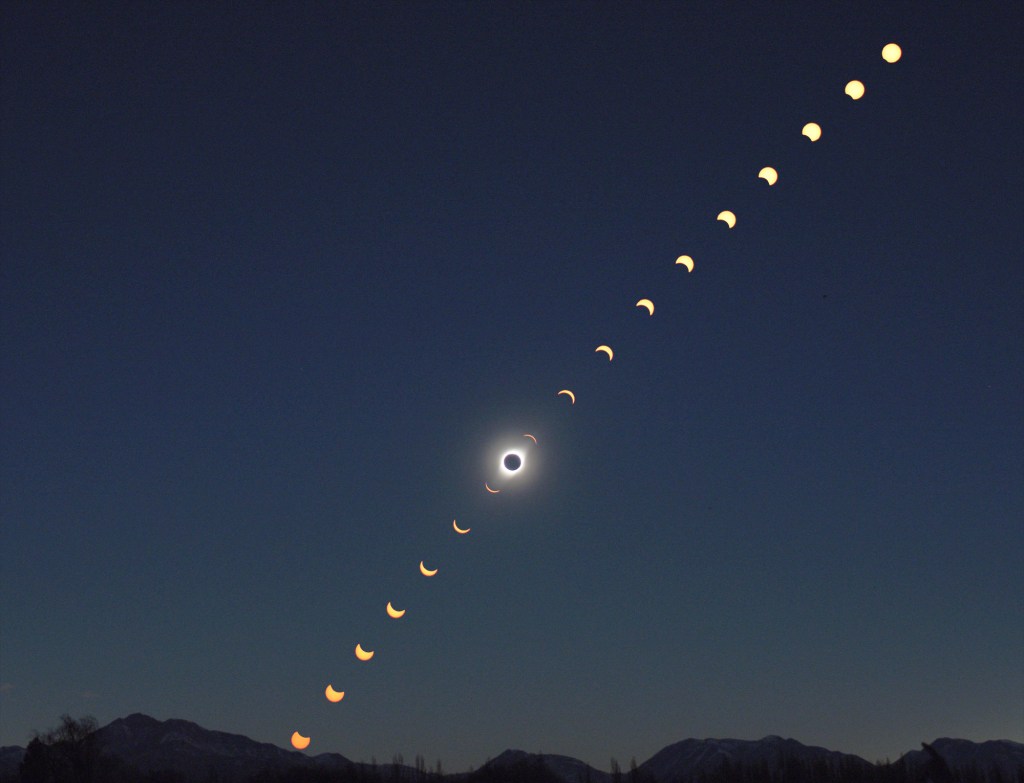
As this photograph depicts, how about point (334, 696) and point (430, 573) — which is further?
point (430, 573)

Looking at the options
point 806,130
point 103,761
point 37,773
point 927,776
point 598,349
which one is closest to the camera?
point 927,776

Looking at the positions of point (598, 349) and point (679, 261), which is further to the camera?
point (598, 349)

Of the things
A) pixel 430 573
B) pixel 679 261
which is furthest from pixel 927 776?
pixel 430 573

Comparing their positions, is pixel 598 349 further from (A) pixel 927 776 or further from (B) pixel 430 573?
(A) pixel 927 776

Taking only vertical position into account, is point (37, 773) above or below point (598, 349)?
below

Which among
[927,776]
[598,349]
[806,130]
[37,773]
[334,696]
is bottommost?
[927,776]

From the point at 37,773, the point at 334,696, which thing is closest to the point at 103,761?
the point at 37,773

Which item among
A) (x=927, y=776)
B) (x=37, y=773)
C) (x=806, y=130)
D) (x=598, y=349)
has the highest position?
(x=806, y=130)

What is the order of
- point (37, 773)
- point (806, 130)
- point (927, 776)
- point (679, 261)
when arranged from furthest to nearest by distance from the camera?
point (37, 773) < point (679, 261) < point (806, 130) < point (927, 776)

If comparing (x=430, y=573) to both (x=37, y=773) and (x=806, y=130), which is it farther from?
(x=37, y=773)
